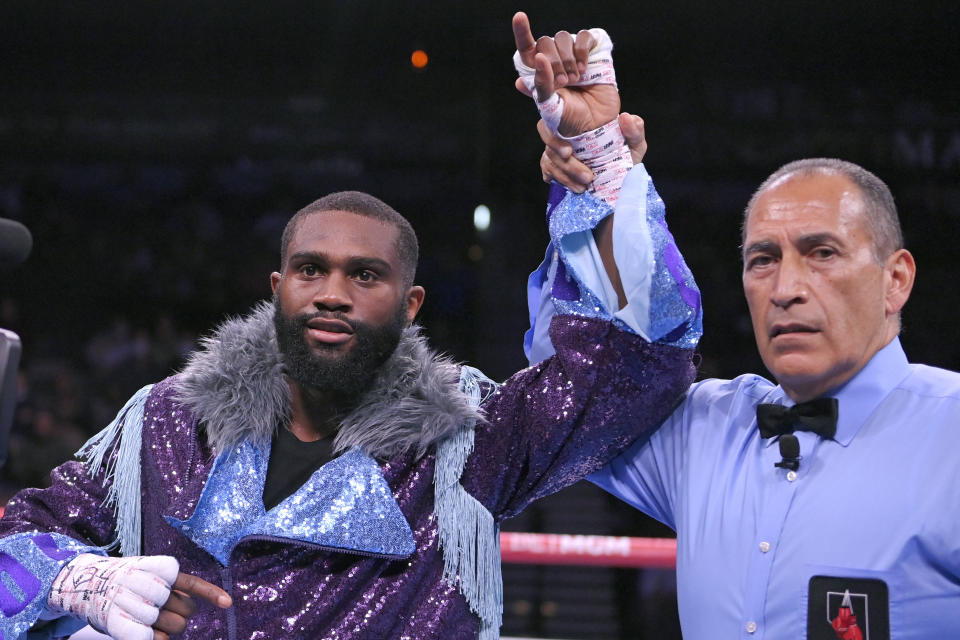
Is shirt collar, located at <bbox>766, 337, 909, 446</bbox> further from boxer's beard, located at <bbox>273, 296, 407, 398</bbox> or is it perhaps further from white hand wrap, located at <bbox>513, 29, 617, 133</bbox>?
boxer's beard, located at <bbox>273, 296, 407, 398</bbox>

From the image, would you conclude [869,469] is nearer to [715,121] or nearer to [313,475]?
[313,475]

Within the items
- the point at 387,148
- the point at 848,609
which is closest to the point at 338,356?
the point at 848,609

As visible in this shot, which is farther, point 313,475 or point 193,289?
point 193,289

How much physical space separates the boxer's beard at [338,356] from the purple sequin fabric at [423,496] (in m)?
0.13

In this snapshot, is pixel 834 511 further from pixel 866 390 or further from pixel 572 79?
pixel 572 79

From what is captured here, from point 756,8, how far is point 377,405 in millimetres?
3970

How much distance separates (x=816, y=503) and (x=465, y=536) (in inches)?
18.1

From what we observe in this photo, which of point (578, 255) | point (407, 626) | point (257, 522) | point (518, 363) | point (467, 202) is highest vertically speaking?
point (467, 202)

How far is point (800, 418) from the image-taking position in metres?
1.19

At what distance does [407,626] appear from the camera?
128cm

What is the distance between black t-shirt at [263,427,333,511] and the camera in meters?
1.38

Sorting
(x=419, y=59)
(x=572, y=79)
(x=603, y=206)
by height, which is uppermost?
(x=419, y=59)

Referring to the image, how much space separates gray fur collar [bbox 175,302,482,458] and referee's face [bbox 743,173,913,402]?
0.43 metres

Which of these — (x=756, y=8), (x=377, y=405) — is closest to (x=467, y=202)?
(x=756, y=8)
